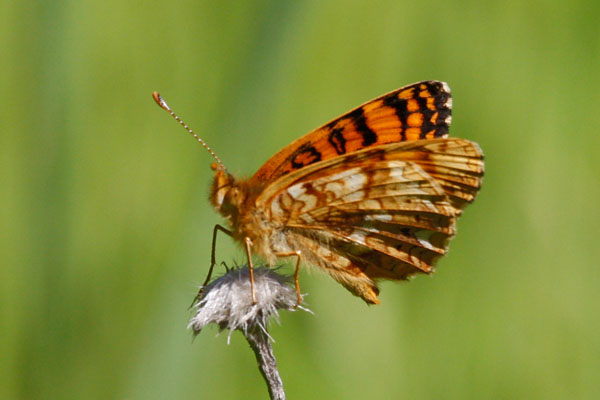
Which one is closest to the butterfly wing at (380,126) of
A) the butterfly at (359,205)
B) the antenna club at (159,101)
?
the butterfly at (359,205)

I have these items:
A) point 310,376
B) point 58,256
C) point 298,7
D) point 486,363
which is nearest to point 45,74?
point 58,256

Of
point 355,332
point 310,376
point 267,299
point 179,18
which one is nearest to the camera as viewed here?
point 267,299

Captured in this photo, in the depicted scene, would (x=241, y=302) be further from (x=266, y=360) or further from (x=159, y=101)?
(x=159, y=101)

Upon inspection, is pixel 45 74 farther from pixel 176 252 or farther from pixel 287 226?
pixel 287 226

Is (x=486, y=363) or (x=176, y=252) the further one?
(x=486, y=363)

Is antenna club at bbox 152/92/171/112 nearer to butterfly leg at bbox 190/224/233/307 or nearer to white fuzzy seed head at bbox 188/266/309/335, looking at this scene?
butterfly leg at bbox 190/224/233/307

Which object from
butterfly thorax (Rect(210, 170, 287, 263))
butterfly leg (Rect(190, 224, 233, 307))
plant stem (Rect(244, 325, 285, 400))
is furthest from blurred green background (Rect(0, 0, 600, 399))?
plant stem (Rect(244, 325, 285, 400))
